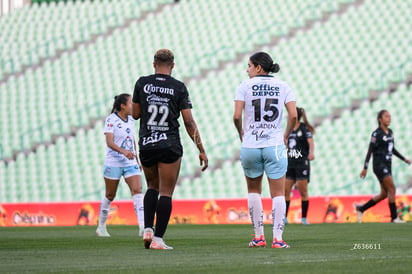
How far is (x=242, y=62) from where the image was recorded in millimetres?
30578

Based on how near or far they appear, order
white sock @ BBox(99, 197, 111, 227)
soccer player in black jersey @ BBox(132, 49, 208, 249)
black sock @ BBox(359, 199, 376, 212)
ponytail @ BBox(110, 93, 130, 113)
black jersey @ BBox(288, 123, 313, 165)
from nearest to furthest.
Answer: soccer player in black jersey @ BBox(132, 49, 208, 249) → ponytail @ BBox(110, 93, 130, 113) → white sock @ BBox(99, 197, 111, 227) → black jersey @ BBox(288, 123, 313, 165) → black sock @ BBox(359, 199, 376, 212)

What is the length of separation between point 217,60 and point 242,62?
0.88 meters

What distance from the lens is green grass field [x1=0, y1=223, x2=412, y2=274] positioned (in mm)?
7953

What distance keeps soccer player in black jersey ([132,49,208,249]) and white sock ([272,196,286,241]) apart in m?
0.94

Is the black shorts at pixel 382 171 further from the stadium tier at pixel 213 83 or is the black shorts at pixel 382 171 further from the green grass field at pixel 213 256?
the green grass field at pixel 213 256

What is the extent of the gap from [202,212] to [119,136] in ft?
26.4

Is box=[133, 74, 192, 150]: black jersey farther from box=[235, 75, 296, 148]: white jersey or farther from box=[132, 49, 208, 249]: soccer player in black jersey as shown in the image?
box=[235, 75, 296, 148]: white jersey

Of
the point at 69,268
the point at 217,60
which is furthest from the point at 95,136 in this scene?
the point at 69,268

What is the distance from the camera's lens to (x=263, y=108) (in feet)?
34.3

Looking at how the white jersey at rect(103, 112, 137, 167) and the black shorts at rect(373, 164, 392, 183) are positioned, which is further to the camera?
the black shorts at rect(373, 164, 392, 183)

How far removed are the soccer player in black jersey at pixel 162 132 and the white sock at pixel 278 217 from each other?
3.08 feet

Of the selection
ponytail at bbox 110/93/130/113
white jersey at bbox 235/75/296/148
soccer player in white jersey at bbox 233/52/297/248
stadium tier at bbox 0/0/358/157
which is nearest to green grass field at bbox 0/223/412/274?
soccer player in white jersey at bbox 233/52/297/248

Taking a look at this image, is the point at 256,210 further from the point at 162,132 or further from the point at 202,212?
the point at 202,212

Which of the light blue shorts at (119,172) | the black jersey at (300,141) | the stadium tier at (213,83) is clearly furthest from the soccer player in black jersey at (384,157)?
the light blue shorts at (119,172)
